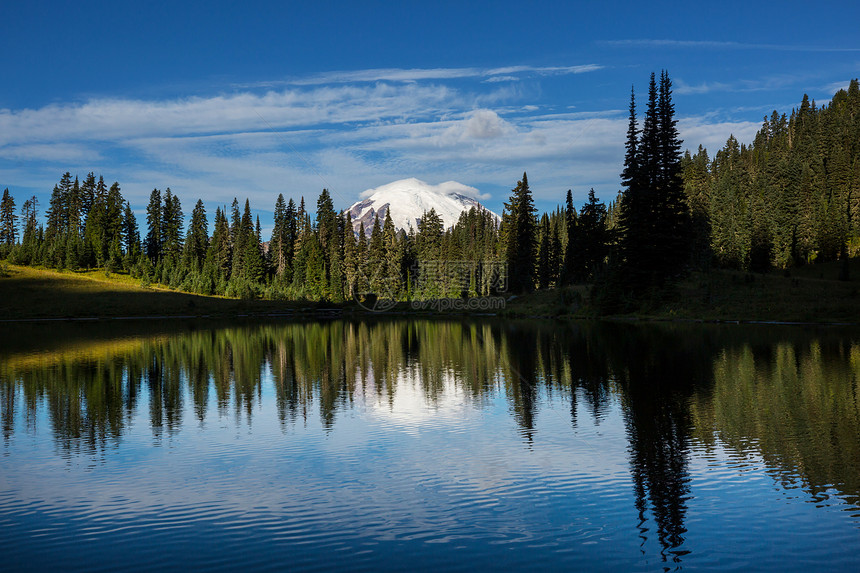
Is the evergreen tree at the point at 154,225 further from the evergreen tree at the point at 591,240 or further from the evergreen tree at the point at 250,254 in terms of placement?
the evergreen tree at the point at 591,240

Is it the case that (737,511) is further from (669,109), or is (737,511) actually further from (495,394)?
(669,109)

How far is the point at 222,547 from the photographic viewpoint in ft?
34.0

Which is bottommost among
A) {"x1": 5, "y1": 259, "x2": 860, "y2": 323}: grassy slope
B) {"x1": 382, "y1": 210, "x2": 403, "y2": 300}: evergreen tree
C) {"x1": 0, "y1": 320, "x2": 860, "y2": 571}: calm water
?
{"x1": 0, "y1": 320, "x2": 860, "y2": 571}: calm water

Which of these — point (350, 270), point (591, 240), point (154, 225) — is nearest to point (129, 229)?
point (154, 225)

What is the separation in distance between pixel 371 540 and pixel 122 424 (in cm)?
1362

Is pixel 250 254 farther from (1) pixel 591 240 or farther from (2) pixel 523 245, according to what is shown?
(1) pixel 591 240

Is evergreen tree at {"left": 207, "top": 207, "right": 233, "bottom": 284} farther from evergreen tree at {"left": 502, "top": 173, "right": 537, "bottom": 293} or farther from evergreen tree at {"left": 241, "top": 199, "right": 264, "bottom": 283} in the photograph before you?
evergreen tree at {"left": 502, "top": 173, "right": 537, "bottom": 293}

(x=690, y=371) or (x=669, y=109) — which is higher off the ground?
(x=669, y=109)

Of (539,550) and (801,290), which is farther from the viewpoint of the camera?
(801,290)

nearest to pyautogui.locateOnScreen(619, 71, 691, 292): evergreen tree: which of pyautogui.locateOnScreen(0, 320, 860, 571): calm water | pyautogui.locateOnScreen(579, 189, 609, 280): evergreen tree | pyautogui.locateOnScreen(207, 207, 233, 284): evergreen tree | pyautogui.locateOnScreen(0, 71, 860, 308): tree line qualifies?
pyautogui.locateOnScreen(0, 71, 860, 308): tree line

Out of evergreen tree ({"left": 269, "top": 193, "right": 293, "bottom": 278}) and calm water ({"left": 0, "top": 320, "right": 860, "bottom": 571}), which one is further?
evergreen tree ({"left": 269, "top": 193, "right": 293, "bottom": 278})

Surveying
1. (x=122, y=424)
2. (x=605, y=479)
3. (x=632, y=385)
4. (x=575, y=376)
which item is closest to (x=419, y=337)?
(x=575, y=376)

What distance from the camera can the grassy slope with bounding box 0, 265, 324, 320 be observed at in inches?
3529

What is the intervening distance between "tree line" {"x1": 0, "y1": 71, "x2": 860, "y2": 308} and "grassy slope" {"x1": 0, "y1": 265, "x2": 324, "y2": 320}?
978 centimetres
